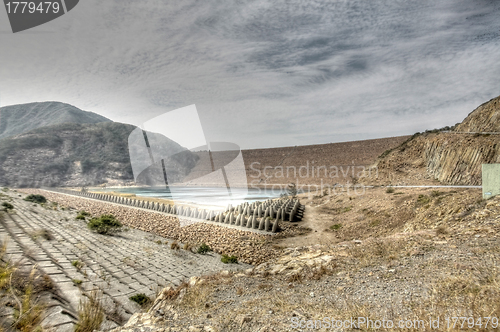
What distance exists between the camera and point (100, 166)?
66938mm

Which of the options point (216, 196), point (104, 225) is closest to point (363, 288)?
point (104, 225)

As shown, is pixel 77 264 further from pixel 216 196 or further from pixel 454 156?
pixel 216 196

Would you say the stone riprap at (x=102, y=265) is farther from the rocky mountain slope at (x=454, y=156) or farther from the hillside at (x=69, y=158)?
the hillside at (x=69, y=158)

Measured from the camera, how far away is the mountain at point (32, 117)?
11344 cm

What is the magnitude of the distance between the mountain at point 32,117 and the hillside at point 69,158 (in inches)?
1786

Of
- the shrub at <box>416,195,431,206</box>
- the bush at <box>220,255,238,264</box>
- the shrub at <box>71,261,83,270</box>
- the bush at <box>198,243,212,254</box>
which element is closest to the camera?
the shrub at <box>71,261,83,270</box>

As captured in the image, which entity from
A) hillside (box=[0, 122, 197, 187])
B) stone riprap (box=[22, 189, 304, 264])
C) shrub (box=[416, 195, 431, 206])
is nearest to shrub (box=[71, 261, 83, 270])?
stone riprap (box=[22, 189, 304, 264])

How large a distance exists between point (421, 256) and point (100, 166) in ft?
254

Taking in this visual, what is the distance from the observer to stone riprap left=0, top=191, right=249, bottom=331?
4047mm

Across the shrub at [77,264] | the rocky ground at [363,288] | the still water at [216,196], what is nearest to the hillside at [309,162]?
the still water at [216,196]

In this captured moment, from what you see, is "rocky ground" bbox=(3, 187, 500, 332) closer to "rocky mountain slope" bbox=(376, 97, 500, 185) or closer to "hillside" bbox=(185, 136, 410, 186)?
"rocky mountain slope" bbox=(376, 97, 500, 185)

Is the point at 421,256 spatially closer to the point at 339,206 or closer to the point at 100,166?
the point at 339,206

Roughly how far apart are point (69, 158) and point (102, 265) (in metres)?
76.3

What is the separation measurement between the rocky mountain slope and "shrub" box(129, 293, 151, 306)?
1662 cm
